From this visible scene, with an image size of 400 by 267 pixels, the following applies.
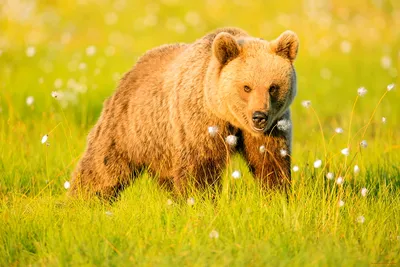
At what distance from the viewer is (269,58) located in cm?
505

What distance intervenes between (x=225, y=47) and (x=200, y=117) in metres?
0.59

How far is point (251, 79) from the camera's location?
494cm

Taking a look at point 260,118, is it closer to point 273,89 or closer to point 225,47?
point 273,89

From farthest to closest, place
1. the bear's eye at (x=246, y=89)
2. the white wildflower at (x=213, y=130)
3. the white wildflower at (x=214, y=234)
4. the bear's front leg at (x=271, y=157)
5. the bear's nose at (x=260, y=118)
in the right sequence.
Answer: the bear's front leg at (x=271, y=157) < the bear's eye at (x=246, y=89) < the bear's nose at (x=260, y=118) < the white wildflower at (x=213, y=130) < the white wildflower at (x=214, y=234)

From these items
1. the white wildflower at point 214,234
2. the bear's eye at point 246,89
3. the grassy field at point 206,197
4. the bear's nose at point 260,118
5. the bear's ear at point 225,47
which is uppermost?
the bear's ear at point 225,47

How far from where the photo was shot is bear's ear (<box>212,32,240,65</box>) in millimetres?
5016

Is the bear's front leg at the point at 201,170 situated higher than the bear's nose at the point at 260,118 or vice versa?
the bear's nose at the point at 260,118

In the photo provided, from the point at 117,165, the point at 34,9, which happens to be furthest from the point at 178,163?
the point at 34,9

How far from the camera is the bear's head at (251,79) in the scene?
4.90 metres

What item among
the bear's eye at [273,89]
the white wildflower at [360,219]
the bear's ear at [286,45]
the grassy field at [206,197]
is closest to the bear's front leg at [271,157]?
the grassy field at [206,197]

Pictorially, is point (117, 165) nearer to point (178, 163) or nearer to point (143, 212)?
point (178, 163)

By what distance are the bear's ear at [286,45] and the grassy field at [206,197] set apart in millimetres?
616

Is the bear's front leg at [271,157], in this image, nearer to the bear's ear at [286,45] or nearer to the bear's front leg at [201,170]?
the bear's front leg at [201,170]

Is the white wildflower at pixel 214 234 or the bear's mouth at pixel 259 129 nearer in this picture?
the white wildflower at pixel 214 234
